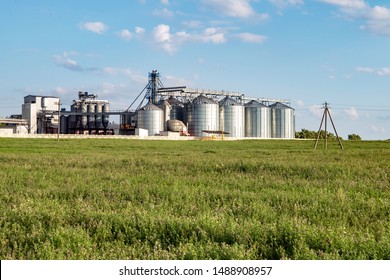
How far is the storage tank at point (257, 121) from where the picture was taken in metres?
132

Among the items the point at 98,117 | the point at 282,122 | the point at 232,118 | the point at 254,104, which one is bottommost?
the point at 282,122

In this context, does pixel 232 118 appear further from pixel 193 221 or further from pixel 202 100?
pixel 193 221

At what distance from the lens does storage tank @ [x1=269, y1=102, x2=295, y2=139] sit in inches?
5330

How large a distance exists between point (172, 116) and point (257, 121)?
24.5 metres

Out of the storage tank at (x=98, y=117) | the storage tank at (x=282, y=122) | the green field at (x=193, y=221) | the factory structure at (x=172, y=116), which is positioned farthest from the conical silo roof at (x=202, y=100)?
the green field at (x=193, y=221)

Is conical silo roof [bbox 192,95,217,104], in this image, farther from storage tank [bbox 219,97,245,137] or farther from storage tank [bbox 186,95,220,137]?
storage tank [bbox 219,97,245,137]

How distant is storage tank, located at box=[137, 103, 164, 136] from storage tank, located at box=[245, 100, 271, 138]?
1056 inches

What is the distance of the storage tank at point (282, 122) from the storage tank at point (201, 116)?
830 inches

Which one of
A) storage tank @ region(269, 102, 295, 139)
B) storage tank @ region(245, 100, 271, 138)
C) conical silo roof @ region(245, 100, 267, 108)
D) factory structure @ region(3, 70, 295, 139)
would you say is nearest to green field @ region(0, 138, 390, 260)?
factory structure @ region(3, 70, 295, 139)

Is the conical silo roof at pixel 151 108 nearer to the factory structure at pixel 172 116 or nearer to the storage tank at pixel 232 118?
the factory structure at pixel 172 116

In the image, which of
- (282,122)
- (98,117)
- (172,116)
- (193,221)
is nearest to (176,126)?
(172,116)

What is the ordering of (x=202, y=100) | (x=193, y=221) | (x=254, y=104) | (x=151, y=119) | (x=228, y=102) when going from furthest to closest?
(x=254, y=104)
(x=228, y=102)
(x=202, y=100)
(x=151, y=119)
(x=193, y=221)

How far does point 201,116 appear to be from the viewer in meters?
121
